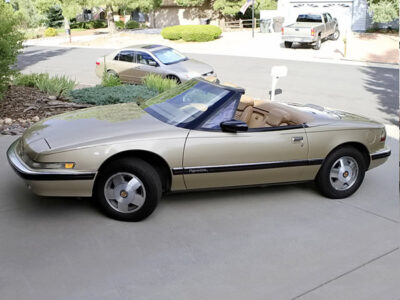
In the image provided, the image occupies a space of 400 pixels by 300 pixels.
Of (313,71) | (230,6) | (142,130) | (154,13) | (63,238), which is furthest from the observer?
(154,13)

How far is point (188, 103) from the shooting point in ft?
17.8

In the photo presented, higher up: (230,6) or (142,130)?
(230,6)

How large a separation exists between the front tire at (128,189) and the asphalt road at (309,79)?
7.38 metres

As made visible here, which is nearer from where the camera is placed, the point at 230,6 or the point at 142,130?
the point at 142,130

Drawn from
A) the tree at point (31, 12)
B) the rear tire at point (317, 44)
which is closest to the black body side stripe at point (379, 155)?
the rear tire at point (317, 44)

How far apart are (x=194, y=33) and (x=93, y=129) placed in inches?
1109

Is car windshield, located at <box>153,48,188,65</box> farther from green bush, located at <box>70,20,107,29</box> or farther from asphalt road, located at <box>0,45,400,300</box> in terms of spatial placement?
green bush, located at <box>70,20,107,29</box>

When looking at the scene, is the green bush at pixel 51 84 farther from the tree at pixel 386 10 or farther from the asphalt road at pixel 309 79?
the tree at pixel 386 10

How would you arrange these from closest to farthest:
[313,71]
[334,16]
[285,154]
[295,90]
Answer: [285,154] < [295,90] < [313,71] < [334,16]

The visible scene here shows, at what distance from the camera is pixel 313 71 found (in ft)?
60.0

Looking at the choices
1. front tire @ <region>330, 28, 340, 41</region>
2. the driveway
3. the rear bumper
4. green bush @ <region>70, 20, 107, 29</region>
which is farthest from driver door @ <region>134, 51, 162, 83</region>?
green bush @ <region>70, 20, 107, 29</region>

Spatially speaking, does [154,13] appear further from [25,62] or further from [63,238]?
[63,238]

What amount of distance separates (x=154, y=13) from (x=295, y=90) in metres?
37.2

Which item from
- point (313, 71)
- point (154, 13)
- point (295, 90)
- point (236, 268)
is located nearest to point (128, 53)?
point (295, 90)
